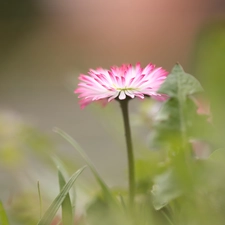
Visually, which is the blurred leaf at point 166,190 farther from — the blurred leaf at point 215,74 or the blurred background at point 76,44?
the blurred background at point 76,44

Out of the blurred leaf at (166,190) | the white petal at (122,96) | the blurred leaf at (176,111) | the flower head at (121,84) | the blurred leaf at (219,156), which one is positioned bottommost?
the blurred leaf at (166,190)

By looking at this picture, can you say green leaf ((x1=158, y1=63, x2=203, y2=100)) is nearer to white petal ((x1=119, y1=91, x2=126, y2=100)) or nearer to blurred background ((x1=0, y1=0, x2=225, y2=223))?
white petal ((x1=119, y1=91, x2=126, y2=100))

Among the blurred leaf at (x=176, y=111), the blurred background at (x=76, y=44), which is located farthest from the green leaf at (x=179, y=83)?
the blurred background at (x=76, y=44)

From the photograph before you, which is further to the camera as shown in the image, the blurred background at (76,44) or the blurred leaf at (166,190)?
the blurred background at (76,44)

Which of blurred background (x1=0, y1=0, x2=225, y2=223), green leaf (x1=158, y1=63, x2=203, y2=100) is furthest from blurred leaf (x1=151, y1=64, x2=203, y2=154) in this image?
blurred background (x1=0, y1=0, x2=225, y2=223)

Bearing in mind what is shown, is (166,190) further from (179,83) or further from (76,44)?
(76,44)

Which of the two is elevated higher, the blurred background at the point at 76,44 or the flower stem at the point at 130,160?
the blurred background at the point at 76,44

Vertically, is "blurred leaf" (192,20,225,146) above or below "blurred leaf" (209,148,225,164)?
above

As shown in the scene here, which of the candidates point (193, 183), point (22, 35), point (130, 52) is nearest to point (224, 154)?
point (193, 183)

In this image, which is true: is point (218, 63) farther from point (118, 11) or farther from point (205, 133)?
point (118, 11)
